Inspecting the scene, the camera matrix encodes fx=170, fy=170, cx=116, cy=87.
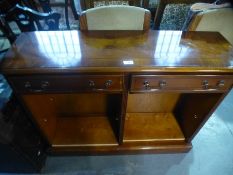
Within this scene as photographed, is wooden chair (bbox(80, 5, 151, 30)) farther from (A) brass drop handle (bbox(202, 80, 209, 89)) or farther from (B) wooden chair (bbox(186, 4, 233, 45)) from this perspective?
(A) brass drop handle (bbox(202, 80, 209, 89))

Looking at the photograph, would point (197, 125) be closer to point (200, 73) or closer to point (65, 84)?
point (200, 73)

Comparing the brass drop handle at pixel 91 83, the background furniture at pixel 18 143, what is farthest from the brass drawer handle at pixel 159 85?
the background furniture at pixel 18 143

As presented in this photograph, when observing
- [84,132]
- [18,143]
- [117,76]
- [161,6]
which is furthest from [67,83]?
[161,6]

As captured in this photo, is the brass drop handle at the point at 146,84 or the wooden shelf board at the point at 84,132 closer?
the brass drop handle at the point at 146,84

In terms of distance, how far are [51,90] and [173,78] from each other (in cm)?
55

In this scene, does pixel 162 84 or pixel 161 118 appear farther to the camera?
pixel 161 118

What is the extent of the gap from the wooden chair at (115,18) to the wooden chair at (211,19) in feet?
0.90

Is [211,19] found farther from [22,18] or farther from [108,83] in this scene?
[22,18]

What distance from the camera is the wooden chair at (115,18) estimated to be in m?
0.99

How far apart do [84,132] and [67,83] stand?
0.61 m

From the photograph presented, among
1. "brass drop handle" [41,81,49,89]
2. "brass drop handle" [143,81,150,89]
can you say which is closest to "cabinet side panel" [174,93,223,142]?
"brass drop handle" [143,81,150,89]

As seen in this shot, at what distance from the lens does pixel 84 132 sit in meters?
1.25

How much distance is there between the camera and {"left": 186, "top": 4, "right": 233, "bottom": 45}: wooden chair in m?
1.01

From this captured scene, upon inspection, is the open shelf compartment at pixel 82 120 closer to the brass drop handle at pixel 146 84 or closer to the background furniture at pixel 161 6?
the brass drop handle at pixel 146 84
